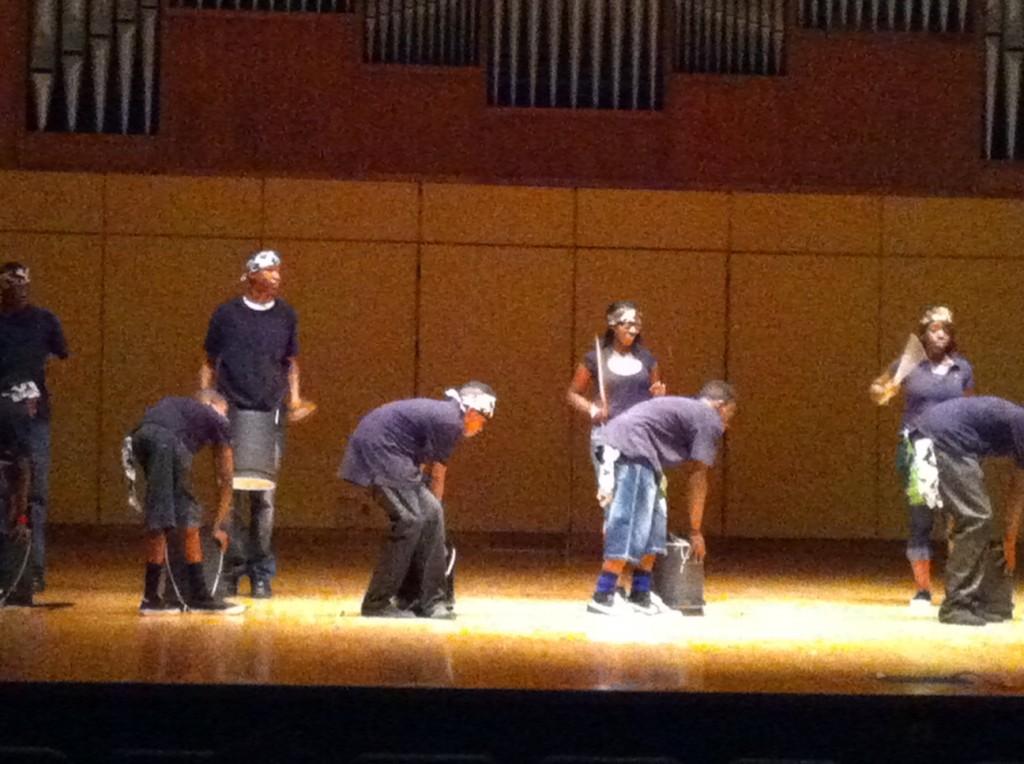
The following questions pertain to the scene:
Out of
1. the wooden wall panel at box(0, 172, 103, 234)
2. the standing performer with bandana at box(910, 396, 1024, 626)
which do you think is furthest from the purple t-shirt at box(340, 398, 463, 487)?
the wooden wall panel at box(0, 172, 103, 234)

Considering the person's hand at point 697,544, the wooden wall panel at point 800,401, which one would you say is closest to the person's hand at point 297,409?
the person's hand at point 697,544

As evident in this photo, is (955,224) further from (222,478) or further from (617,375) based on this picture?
(222,478)

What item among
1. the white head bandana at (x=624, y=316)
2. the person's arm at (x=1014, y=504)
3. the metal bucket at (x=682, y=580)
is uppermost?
the white head bandana at (x=624, y=316)

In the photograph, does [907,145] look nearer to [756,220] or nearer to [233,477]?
[756,220]

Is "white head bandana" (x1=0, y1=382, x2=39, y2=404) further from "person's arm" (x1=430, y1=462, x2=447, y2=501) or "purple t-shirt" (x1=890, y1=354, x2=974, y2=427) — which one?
"purple t-shirt" (x1=890, y1=354, x2=974, y2=427)

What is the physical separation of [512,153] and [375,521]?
9.10 ft

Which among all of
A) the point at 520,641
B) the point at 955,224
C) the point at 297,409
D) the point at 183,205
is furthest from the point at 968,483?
the point at 183,205

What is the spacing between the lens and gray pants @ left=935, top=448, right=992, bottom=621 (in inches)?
364

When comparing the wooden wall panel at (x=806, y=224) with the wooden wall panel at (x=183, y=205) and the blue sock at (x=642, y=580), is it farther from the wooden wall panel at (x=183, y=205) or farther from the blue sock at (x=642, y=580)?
the blue sock at (x=642, y=580)

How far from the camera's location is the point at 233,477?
31.3 ft

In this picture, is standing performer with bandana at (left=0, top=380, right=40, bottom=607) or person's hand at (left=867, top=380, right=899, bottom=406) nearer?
standing performer with bandana at (left=0, top=380, right=40, bottom=607)

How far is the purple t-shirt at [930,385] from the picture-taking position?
1006cm

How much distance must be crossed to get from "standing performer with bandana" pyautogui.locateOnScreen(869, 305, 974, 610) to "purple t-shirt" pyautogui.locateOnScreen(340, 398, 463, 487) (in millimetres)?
2466

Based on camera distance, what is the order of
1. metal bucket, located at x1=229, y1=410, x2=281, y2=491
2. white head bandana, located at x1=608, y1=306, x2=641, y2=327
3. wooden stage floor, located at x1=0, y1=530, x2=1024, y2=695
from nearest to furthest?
wooden stage floor, located at x1=0, y1=530, x2=1024, y2=695 → metal bucket, located at x1=229, y1=410, x2=281, y2=491 → white head bandana, located at x1=608, y1=306, x2=641, y2=327
